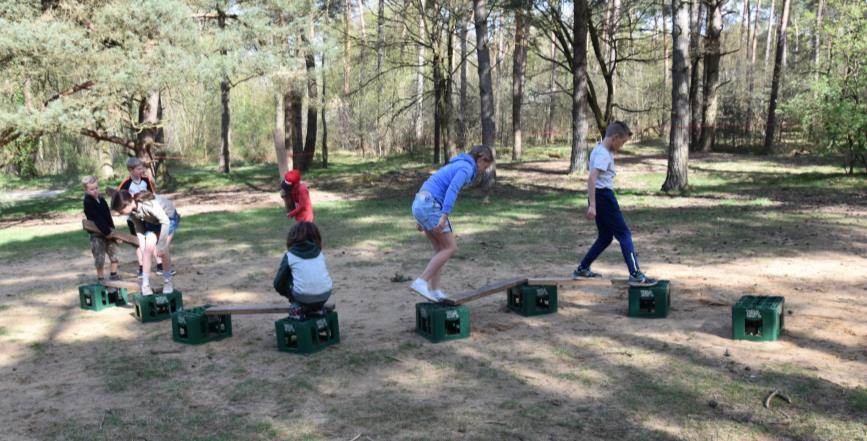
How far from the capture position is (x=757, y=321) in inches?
228

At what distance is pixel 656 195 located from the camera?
18.0m

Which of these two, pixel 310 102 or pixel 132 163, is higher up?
pixel 310 102

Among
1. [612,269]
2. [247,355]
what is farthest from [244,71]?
[247,355]

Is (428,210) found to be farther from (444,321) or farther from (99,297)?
(99,297)

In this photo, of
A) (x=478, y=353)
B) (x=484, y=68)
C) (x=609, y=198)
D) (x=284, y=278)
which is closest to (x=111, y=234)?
(x=284, y=278)

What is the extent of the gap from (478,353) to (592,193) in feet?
6.84

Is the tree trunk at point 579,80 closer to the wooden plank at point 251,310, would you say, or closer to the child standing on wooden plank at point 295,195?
the child standing on wooden plank at point 295,195

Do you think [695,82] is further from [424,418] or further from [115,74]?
[424,418]

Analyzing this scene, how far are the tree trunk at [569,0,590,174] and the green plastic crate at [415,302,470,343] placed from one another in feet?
55.4

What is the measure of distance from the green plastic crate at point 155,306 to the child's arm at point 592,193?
457cm

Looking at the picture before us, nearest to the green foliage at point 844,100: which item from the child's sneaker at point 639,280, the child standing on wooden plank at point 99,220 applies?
the child's sneaker at point 639,280

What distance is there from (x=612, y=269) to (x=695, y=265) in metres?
1.13

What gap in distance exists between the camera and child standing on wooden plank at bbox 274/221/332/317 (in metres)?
5.92

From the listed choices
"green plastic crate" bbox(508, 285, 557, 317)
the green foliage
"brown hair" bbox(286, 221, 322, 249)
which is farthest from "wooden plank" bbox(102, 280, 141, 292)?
the green foliage
